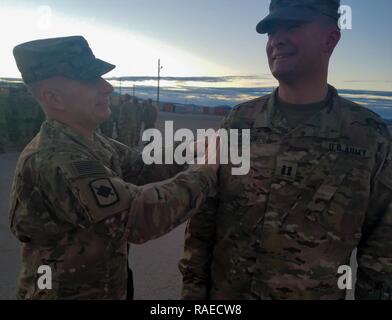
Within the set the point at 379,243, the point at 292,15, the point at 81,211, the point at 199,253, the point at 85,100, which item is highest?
the point at 292,15

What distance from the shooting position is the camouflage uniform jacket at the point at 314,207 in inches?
69.6

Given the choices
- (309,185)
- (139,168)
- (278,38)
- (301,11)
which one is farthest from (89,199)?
(301,11)

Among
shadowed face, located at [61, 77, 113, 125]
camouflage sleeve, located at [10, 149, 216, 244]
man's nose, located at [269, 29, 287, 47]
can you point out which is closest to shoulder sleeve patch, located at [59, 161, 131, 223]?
camouflage sleeve, located at [10, 149, 216, 244]

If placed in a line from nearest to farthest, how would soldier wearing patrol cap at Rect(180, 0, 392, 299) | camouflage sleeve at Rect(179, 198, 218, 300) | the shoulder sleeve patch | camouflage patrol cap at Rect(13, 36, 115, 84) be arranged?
the shoulder sleeve patch, soldier wearing patrol cap at Rect(180, 0, 392, 299), camouflage patrol cap at Rect(13, 36, 115, 84), camouflage sleeve at Rect(179, 198, 218, 300)

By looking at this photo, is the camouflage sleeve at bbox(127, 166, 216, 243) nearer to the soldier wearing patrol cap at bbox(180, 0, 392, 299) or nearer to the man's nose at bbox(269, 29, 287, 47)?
the soldier wearing patrol cap at bbox(180, 0, 392, 299)

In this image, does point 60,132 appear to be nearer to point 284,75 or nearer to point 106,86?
point 106,86

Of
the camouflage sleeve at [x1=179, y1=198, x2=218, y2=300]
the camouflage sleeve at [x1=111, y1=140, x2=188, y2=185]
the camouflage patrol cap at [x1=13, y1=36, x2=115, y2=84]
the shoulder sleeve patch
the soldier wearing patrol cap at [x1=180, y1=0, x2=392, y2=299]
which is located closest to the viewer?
the shoulder sleeve patch

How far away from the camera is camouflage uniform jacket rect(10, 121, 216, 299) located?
5.57 feet

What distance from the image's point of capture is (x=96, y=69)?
6.61ft

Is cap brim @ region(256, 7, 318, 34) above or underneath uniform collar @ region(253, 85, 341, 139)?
above

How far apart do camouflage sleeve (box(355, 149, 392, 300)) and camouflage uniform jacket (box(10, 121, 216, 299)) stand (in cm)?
85

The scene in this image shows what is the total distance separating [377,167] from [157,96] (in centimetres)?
4083

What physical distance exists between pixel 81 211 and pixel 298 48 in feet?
4.47

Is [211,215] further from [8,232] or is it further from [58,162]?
[8,232]
